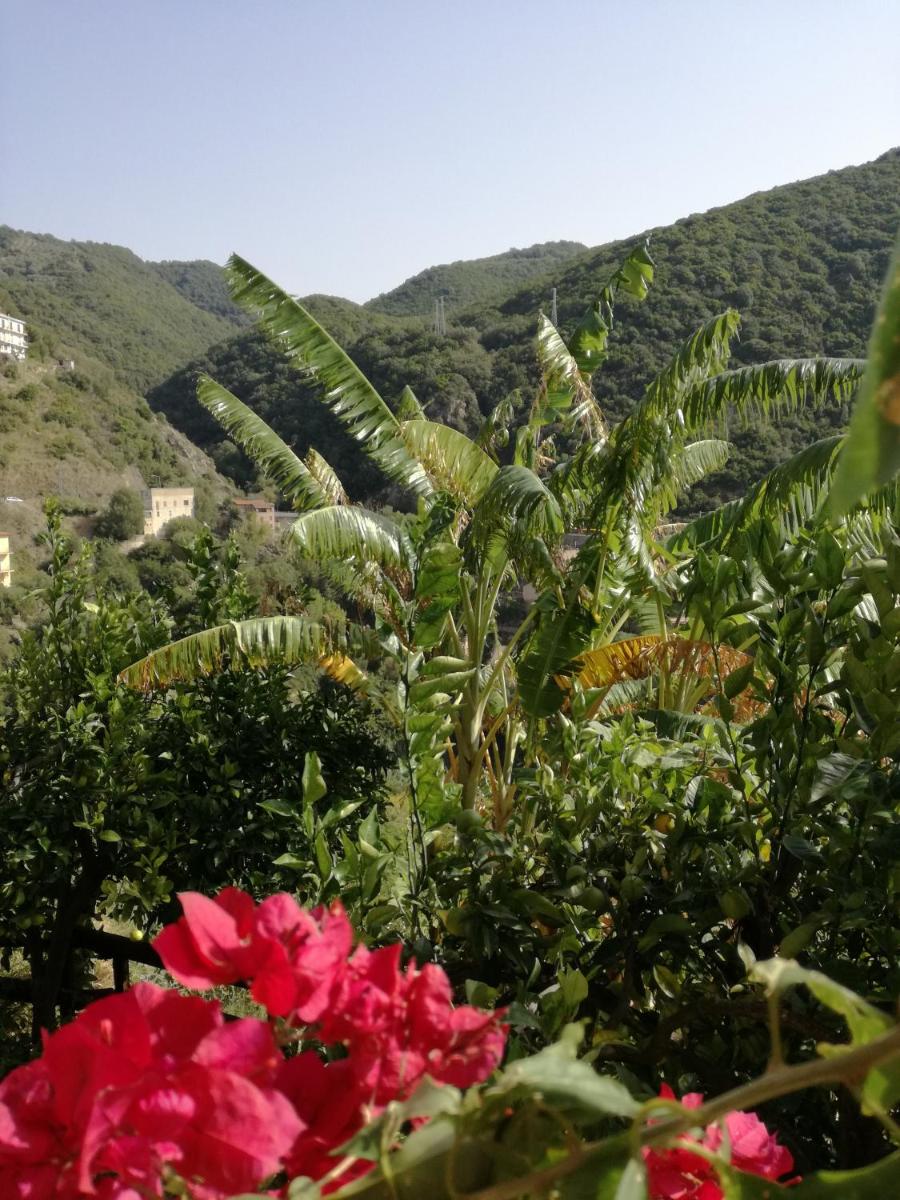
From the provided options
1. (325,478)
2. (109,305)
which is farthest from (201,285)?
(325,478)

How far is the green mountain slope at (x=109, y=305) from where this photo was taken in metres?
36.0

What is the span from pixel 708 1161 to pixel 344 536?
4.29m

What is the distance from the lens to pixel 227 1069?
334mm

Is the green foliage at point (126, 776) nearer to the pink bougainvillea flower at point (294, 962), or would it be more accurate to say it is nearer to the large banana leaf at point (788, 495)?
the large banana leaf at point (788, 495)

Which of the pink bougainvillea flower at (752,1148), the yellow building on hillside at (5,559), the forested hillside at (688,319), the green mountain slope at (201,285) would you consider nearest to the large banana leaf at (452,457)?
the pink bougainvillea flower at (752,1148)

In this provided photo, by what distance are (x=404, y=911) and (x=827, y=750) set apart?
17.7 inches

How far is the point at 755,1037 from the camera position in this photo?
0.79m

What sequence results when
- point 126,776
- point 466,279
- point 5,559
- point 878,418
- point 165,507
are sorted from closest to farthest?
point 878,418 < point 126,776 < point 5,559 < point 165,507 < point 466,279

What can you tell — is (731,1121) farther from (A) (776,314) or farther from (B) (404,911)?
(A) (776,314)

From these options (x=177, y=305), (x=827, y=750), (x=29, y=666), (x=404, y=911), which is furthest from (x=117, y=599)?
(x=177, y=305)

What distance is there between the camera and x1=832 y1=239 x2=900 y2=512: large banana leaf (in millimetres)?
183

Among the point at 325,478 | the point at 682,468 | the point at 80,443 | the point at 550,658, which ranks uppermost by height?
the point at 80,443

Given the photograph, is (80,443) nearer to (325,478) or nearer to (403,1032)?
(325,478)

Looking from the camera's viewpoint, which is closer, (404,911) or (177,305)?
(404,911)
